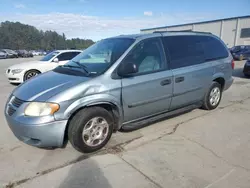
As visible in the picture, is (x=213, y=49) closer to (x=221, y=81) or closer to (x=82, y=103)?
(x=221, y=81)

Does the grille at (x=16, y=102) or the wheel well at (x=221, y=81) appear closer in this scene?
the grille at (x=16, y=102)

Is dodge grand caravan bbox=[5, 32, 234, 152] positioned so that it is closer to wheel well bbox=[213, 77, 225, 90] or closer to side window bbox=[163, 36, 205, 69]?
side window bbox=[163, 36, 205, 69]

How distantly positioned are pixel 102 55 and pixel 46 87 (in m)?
1.15

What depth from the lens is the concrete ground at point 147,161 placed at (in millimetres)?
2395

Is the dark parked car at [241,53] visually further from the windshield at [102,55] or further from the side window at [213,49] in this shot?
the windshield at [102,55]

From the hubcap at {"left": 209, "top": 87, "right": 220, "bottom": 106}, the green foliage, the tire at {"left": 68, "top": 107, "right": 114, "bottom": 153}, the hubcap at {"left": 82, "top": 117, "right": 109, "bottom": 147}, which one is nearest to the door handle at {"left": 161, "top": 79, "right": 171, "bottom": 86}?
the tire at {"left": 68, "top": 107, "right": 114, "bottom": 153}

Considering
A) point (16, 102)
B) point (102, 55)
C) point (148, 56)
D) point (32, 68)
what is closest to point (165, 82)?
point (148, 56)

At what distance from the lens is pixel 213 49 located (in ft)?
15.0

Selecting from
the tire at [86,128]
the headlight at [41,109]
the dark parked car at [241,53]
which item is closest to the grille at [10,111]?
the headlight at [41,109]

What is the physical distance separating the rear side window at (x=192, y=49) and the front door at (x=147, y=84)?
246 millimetres

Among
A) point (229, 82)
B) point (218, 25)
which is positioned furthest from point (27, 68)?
point (218, 25)

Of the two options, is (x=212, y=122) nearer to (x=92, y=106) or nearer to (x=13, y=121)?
(x=92, y=106)

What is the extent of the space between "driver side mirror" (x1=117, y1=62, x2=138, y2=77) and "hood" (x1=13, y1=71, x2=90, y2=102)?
0.53 metres

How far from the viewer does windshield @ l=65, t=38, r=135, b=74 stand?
3.16 meters
